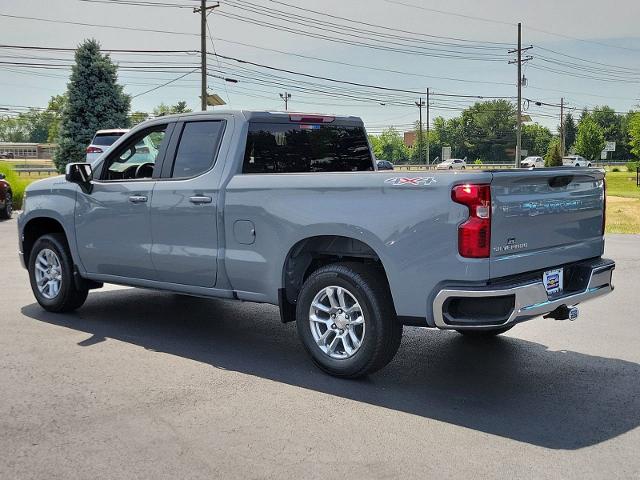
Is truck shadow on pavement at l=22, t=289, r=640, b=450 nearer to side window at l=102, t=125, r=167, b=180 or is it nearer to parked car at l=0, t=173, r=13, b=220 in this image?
side window at l=102, t=125, r=167, b=180

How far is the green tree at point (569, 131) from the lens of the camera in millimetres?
152750

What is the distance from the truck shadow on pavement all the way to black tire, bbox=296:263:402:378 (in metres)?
0.13

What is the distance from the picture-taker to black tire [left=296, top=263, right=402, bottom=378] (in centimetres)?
521

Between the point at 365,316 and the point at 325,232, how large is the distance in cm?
68

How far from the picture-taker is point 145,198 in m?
6.69

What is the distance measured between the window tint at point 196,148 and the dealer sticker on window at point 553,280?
289 cm

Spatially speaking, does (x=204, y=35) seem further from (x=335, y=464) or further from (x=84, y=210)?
(x=335, y=464)

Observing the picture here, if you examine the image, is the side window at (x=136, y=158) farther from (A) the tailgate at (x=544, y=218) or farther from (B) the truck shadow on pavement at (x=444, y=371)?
(A) the tailgate at (x=544, y=218)

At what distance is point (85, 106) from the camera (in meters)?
42.2

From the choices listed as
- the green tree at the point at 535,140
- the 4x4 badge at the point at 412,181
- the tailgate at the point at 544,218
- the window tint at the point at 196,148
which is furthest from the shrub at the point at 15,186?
the green tree at the point at 535,140

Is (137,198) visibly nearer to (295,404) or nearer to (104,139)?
(295,404)

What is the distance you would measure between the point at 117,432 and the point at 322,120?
3.51 m

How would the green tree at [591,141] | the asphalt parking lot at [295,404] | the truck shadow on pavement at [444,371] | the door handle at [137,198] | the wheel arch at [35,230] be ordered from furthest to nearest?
the green tree at [591,141], the wheel arch at [35,230], the door handle at [137,198], the truck shadow on pavement at [444,371], the asphalt parking lot at [295,404]

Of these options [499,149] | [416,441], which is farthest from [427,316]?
Answer: [499,149]
